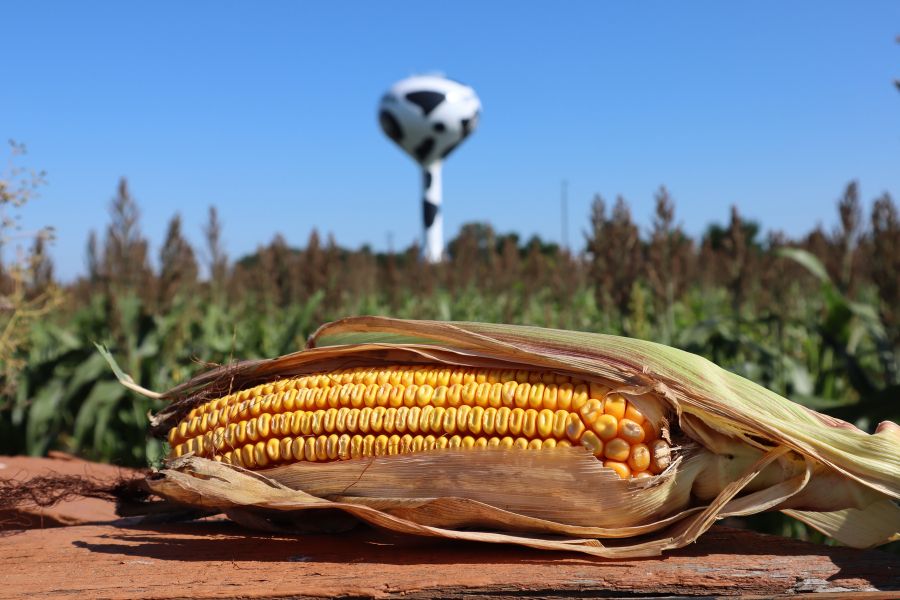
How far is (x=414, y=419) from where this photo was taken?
2143 millimetres

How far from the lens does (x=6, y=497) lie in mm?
2570

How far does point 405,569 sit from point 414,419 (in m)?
0.41

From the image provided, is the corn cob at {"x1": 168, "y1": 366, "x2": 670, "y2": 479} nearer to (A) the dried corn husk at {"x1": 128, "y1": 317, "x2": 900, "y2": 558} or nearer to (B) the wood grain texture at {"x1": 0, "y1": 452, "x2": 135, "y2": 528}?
(A) the dried corn husk at {"x1": 128, "y1": 317, "x2": 900, "y2": 558}

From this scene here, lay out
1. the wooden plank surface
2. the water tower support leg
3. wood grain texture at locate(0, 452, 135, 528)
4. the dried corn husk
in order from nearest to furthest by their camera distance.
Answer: the wooden plank surface, the dried corn husk, wood grain texture at locate(0, 452, 135, 528), the water tower support leg

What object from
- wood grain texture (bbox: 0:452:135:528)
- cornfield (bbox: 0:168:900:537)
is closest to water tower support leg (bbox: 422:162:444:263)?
cornfield (bbox: 0:168:900:537)

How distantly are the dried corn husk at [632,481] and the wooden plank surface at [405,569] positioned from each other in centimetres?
8

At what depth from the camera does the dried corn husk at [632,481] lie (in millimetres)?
1941

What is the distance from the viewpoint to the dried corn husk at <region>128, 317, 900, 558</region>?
194 cm

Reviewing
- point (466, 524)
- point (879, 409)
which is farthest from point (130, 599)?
point (879, 409)

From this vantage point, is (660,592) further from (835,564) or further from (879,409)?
(879,409)

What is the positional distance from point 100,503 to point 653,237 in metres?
4.67

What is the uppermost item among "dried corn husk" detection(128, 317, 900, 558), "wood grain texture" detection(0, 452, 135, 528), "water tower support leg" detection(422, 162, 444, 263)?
"water tower support leg" detection(422, 162, 444, 263)

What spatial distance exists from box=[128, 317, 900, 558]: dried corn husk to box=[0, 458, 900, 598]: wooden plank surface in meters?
0.08

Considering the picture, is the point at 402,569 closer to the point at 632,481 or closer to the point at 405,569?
the point at 405,569
